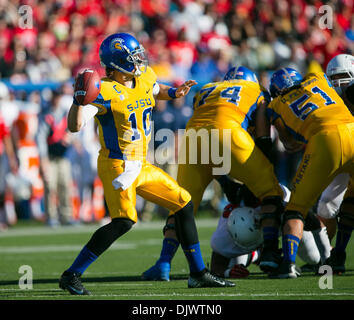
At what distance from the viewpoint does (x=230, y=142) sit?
6.42 m

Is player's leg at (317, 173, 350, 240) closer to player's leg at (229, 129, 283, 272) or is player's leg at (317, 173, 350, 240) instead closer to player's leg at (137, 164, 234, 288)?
player's leg at (229, 129, 283, 272)

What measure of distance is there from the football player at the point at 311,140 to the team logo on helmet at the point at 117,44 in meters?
1.55

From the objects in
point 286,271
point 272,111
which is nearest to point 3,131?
point 272,111

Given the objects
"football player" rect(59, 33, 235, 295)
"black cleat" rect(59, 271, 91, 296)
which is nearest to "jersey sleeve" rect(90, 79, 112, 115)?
"football player" rect(59, 33, 235, 295)

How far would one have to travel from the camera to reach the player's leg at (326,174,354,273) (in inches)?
253

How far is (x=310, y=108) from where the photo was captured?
6.29 meters

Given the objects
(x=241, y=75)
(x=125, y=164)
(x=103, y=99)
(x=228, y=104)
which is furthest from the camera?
(x=241, y=75)

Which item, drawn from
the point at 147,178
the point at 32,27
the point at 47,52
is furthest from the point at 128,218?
the point at 32,27

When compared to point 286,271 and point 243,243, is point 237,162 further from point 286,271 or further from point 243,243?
point 286,271

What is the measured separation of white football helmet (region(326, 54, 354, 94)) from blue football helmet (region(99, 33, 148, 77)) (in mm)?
1939

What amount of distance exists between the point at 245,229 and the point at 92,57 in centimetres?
775

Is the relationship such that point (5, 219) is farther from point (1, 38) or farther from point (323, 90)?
point (323, 90)

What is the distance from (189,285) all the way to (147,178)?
2.93 feet
